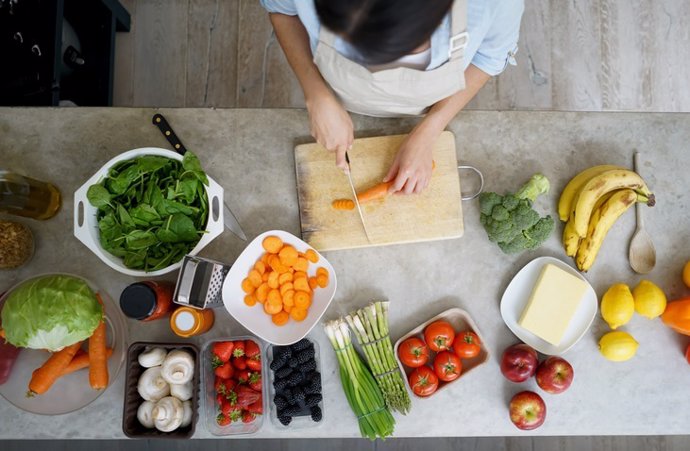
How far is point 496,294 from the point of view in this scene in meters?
1.29

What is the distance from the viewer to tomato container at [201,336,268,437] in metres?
1.18

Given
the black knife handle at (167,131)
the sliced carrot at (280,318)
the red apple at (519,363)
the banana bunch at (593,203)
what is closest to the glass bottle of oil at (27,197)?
the black knife handle at (167,131)

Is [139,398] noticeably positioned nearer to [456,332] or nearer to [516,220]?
[456,332]

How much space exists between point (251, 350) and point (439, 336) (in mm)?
464

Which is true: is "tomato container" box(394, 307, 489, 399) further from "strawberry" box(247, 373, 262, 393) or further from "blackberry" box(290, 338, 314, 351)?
"strawberry" box(247, 373, 262, 393)

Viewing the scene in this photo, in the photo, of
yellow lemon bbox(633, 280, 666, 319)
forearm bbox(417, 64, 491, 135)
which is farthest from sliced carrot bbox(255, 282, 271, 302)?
yellow lemon bbox(633, 280, 666, 319)

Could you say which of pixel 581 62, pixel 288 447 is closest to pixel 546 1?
pixel 581 62

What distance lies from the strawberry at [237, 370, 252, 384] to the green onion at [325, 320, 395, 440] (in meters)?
0.22

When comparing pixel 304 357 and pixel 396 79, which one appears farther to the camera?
pixel 304 357

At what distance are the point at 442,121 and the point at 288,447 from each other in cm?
151

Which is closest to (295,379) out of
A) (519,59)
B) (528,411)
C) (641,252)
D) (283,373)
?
(283,373)

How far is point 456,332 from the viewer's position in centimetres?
128

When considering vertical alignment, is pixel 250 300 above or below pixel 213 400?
above

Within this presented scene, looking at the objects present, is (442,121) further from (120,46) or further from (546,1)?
(120,46)
